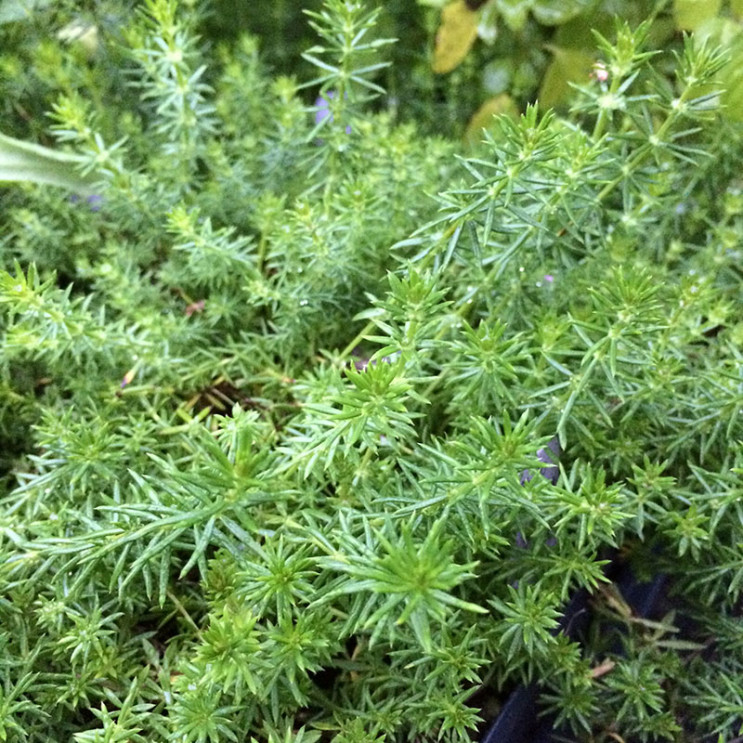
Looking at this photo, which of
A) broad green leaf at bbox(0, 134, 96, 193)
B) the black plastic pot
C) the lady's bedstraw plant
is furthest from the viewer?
broad green leaf at bbox(0, 134, 96, 193)

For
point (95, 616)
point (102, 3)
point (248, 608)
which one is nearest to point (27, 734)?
point (95, 616)

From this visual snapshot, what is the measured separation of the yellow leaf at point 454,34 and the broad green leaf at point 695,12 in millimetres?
370

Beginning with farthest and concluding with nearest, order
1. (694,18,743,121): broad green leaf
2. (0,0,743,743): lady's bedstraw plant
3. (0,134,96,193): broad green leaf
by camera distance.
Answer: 1. (0,134,96,193): broad green leaf
2. (694,18,743,121): broad green leaf
3. (0,0,743,743): lady's bedstraw plant

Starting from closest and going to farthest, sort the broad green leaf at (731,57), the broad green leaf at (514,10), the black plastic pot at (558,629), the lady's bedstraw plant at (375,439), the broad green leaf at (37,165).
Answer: the lady's bedstraw plant at (375,439), the black plastic pot at (558,629), the broad green leaf at (731,57), the broad green leaf at (37,165), the broad green leaf at (514,10)

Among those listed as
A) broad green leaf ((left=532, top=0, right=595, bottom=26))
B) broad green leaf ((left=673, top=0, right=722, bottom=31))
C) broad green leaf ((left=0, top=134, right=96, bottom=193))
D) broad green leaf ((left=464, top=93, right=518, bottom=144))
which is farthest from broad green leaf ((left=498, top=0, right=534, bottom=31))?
broad green leaf ((left=0, top=134, right=96, bottom=193))

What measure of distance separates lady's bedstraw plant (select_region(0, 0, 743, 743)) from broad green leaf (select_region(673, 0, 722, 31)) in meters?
0.18

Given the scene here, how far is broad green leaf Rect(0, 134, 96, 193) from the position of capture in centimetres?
113

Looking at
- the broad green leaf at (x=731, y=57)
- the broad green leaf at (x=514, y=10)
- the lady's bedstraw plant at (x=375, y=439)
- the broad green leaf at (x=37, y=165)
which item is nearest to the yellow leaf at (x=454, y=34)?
the broad green leaf at (x=514, y=10)

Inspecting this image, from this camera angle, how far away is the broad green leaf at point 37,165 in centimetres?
113

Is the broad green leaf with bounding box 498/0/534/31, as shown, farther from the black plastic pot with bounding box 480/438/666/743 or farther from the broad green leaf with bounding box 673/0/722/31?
the black plastic pot with bounding box 480/438/666/743

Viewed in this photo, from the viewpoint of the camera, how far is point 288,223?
1.00 meters

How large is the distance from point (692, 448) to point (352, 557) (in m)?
0.54

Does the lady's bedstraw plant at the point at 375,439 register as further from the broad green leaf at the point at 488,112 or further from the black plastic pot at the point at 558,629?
the broad green leaf at the point at 488,112

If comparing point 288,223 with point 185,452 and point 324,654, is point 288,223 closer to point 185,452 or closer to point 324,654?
point 185,452
